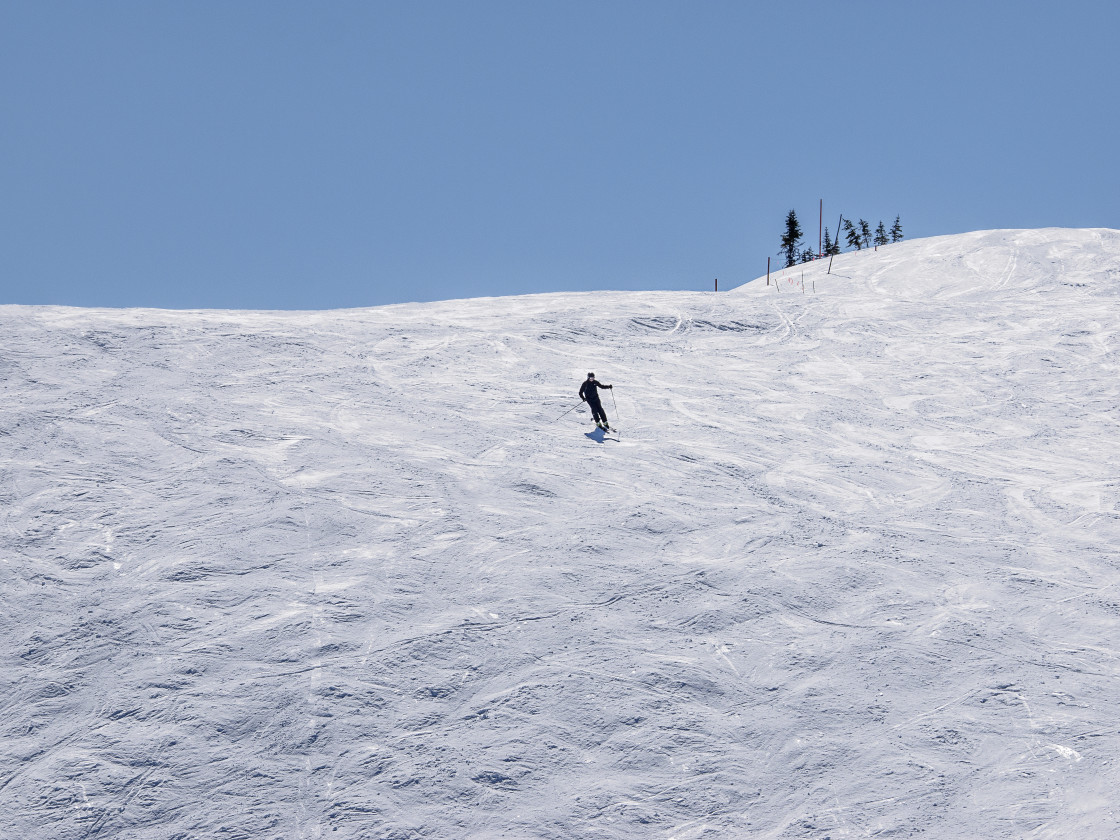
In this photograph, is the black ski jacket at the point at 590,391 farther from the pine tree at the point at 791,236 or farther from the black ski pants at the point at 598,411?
the pine tree at the point at 791,236

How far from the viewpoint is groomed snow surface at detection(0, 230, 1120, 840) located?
8.67 metres

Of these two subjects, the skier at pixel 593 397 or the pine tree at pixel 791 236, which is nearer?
the skier at pixel 593 397

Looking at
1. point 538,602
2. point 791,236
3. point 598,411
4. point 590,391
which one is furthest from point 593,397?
point 791,236

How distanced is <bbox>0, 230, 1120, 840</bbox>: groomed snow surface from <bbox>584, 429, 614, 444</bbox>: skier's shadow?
0.76ft

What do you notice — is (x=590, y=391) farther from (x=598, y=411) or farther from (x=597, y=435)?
(x=597, y=435)

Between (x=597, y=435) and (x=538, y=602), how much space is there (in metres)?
6.19

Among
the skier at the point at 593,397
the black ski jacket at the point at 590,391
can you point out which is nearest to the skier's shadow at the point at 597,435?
the skier at the point at 593,397

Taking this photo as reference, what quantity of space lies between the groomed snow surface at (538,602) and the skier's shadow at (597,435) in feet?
0.76

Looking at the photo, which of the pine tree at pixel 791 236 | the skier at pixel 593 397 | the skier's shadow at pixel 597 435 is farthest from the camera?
the pine tree at pixel 791 236

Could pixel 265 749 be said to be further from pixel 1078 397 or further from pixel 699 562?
pixel 1078 397

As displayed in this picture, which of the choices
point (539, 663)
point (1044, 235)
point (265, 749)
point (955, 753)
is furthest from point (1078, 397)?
point (1044, 235)

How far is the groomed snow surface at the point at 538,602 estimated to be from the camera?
28.5 ft

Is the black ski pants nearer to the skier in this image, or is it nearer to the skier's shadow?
the skier

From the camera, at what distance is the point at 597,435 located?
16984 millimetres
